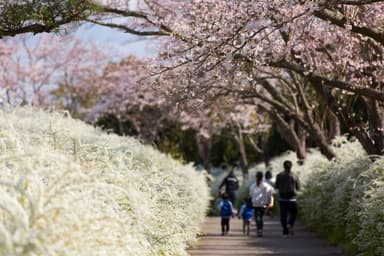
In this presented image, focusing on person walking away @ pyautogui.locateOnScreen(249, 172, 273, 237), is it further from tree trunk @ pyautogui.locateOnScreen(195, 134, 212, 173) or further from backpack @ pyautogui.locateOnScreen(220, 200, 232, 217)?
tree trunk @ pyautogui.locateOnScreen(195, 134, 212, 173)

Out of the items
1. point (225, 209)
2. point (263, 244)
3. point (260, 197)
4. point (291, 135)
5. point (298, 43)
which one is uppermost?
point (298, 43)

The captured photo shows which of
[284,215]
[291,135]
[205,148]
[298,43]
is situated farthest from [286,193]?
[205,148]

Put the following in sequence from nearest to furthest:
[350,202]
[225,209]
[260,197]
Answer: [350,202]
[260,197]
[225,209]

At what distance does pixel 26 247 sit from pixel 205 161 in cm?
3994

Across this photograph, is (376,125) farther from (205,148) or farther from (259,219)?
(205,148)

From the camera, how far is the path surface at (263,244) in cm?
1394

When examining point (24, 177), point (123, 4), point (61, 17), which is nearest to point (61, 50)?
point (123, 4)

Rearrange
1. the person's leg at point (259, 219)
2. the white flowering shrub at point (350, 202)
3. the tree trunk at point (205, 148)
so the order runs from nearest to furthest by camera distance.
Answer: the white flowering shrub at point (350, 202) < the person's leg at point (259, 219) < the tree trunk at point (205, 148)

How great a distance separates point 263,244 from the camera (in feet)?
51.4

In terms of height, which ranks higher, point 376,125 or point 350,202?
point 376,125

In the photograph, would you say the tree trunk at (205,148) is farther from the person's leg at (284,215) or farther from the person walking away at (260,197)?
the person's leg at (284,215)

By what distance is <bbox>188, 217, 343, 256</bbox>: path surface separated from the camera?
1394cm

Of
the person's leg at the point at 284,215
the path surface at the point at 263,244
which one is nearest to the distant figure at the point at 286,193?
the person's leg at the point at 284,215

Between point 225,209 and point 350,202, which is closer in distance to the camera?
point 350,202
